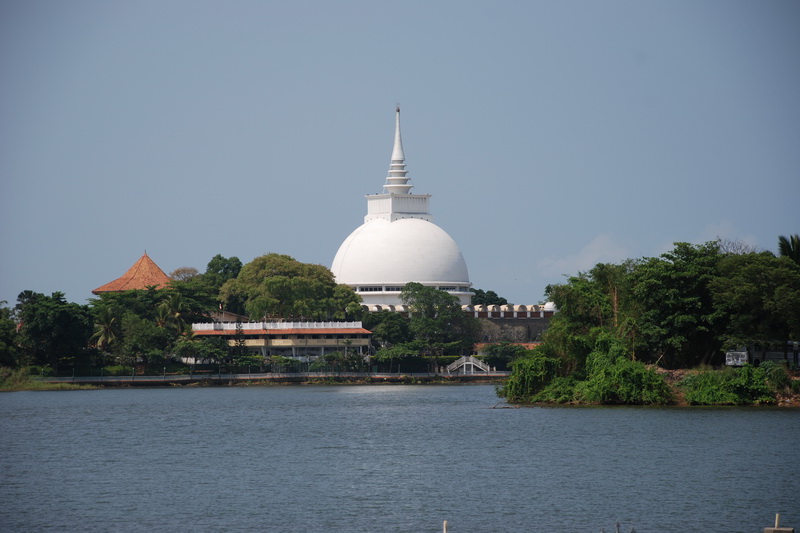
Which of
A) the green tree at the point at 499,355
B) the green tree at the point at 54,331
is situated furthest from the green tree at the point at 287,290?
the green tree at the point at 54,331

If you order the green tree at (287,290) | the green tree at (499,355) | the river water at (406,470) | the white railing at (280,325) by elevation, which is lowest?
the river water at (406,470)

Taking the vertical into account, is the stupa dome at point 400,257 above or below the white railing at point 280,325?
above

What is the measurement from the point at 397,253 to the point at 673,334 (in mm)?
63657

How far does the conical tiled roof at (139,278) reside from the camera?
10394 cm

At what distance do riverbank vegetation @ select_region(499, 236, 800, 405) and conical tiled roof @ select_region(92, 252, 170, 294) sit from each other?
55.8 meters

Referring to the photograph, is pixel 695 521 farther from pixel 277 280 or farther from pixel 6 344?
pixel 277 280

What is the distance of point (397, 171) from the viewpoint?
12131cm

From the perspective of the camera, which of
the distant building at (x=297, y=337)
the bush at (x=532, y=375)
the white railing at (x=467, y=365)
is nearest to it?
the bush at (x=532, y=375)

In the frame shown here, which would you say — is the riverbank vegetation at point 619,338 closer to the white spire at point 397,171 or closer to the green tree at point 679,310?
the green tree at point 679,310

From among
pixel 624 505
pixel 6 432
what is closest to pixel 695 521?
pixel 624 505

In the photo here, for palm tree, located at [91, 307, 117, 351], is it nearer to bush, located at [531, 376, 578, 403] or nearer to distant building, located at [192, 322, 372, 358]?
distant building, located at [192, 322, 372, 358]

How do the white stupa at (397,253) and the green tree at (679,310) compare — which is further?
the white stupa at (397,253)

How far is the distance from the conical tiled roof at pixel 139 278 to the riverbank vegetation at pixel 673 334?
55.8m

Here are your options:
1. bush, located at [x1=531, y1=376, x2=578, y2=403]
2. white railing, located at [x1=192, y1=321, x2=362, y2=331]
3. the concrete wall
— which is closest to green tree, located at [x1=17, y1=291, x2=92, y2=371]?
white railing, located at [x1=192, y1=321, x2=362, y2=331]
